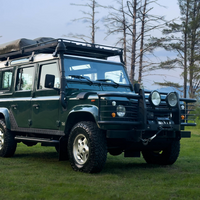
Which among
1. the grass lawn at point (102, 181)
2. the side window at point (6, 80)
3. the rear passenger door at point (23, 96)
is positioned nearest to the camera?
the grass lawn at point (102, 181)

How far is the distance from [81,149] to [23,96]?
2.61m

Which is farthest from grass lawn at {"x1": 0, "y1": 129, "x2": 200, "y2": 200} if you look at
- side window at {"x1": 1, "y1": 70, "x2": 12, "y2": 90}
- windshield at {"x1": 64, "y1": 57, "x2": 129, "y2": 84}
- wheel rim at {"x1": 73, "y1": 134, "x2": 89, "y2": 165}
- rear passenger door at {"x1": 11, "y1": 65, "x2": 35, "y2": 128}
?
side window at {"x1": 1, "y1": 70, "x2": 12, "y2": 90}

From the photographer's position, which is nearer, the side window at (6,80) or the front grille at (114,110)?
the front grille at (114,110)

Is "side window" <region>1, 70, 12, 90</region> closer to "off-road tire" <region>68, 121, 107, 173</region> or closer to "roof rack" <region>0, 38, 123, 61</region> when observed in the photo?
"roof rack" <region>0, 38, 123, 61</region>

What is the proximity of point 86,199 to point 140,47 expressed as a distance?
16.7 m

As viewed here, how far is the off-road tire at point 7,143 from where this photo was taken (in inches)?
343

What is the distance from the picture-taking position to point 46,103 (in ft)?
25.2

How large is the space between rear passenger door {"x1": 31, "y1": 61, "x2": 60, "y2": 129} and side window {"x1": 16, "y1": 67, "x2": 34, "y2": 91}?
36cm

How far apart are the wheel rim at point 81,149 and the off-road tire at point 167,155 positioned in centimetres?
197

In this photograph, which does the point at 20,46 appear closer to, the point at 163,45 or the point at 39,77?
the point at 39,77

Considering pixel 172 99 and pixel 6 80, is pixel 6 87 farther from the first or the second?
pixel 172 99

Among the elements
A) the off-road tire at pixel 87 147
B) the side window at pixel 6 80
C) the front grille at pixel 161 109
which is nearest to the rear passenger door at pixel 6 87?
the side window at pixel 6 80

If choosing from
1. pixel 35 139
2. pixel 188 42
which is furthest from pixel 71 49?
pixel 188 42

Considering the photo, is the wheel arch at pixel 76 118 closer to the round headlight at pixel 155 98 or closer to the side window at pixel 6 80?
the round headlight at pixel 155 98
